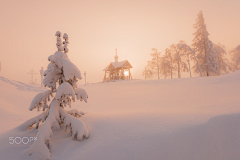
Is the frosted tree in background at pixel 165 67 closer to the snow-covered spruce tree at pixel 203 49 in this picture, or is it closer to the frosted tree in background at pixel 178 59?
the frosted tree in background at pixel 178 59

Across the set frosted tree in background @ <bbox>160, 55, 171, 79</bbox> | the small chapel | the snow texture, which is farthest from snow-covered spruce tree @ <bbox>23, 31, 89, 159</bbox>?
frosted tree in background @ <bbox>160, 55, 171, 79</bbox>

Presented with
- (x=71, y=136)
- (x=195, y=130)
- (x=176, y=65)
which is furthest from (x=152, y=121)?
(x=176, y=65)

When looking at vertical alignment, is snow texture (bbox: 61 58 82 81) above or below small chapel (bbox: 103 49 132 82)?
below

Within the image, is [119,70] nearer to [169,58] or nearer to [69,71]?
[169,58]

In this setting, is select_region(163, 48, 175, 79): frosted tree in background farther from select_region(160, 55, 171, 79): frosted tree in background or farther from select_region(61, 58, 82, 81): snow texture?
select_region(61, 58, 82, 81): snow texture

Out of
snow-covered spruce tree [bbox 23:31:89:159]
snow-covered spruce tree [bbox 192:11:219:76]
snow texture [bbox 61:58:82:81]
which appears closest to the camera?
snow-covered spruce tree [bbox 23:31:89:159]

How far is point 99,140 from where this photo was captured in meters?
3.66

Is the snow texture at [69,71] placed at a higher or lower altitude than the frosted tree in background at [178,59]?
lower

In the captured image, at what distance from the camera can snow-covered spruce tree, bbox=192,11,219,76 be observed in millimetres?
22984

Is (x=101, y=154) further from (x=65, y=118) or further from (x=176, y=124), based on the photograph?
(x=176, y=124)

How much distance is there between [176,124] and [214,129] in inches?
45.7

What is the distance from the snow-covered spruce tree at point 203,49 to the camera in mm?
22984

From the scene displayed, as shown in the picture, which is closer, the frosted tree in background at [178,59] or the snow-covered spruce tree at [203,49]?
the snow-covered spruce tree at [203,49]

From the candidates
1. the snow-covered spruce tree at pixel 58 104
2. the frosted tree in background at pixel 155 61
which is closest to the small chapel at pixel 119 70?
the frosted tree in background at pixel 155 61
